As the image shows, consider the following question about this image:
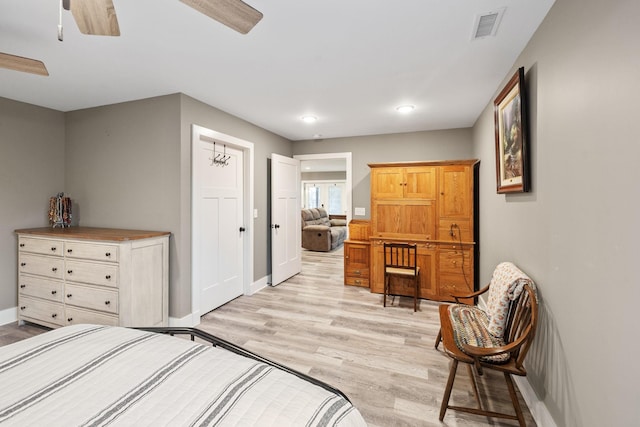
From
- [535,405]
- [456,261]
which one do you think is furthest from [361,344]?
[456,261]

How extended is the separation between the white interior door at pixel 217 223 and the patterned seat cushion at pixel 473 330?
8.41ft

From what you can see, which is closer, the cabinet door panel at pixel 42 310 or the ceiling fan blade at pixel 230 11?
the ceiling fan blade at pixel 230 11

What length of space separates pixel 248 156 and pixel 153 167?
1.25 m

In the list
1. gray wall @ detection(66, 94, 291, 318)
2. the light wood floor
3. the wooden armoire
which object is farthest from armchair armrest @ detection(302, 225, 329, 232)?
gray wall @ detection(66, 94, 291, 318)

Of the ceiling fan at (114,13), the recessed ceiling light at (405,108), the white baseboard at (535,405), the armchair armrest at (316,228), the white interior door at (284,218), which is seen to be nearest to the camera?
the ceiling fan at (114,13)

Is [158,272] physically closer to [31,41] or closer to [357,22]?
[31,41]

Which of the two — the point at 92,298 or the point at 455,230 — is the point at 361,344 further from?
the point at 92,298

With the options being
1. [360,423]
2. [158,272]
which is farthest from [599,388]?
[158,272]

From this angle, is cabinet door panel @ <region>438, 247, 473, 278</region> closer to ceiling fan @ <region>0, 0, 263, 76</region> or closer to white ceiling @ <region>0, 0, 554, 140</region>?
white ceiling @ <region>0, 0, 554, 140</region>

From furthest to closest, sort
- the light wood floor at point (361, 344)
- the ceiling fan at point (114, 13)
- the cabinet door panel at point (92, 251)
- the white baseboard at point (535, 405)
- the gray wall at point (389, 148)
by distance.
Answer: the gray wall at point (389, 148) < the cabinet door panel at point (92, 251) < the light wood floor at point (361, 344) < the white baseboard at point (535, 405) < the ceiling fan at point (114, 13)

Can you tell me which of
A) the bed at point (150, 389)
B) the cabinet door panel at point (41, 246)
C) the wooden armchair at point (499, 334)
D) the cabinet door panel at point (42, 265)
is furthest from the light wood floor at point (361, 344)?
the bed at point (150, 389)

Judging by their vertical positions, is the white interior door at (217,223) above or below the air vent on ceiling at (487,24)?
below

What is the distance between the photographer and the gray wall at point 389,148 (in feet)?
14.2

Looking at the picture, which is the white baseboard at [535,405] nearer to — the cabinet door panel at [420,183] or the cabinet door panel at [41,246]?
the cabinet door panel at [420,183]
